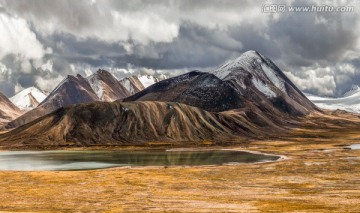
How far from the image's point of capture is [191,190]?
7562 cm

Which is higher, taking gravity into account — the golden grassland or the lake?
the lake

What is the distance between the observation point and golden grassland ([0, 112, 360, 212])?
5859 centimetres

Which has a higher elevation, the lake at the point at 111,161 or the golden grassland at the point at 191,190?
the lake at the point at 111,161

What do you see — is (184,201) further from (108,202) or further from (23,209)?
(23,209)

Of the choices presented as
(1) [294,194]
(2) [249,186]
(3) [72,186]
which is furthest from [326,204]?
(3) [72,186]

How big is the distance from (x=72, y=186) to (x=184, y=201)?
29.6 m

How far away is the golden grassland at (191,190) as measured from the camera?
5859 centimetres

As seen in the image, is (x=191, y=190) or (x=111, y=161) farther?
(x=111, y=161)

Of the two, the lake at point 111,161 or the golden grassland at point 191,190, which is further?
the lake at point 111,161

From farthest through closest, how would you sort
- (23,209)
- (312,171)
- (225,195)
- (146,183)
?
(312,171)
(146,183)
(225,195)
(23,209)

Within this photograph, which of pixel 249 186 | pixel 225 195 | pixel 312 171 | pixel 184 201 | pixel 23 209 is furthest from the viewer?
pixel 312 171

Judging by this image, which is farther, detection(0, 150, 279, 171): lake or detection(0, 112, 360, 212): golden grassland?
detection(0, 150, 279, 171): lake

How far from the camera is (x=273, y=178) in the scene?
3612 inches

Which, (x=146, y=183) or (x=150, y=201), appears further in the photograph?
(x=146, y=183)
